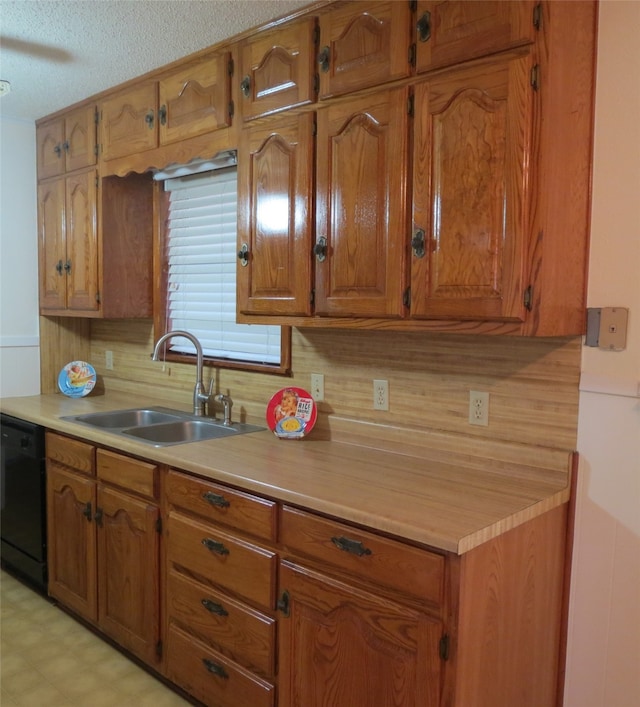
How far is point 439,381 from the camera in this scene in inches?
82.4

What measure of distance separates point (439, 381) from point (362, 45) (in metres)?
1.08

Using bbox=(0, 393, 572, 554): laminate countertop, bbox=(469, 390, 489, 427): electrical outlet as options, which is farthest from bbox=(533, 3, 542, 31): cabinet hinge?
bbox=(0, 393, 572, 554): laminate countertop

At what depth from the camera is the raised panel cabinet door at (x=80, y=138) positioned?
3039 mm

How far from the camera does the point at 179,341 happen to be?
3.20 metres

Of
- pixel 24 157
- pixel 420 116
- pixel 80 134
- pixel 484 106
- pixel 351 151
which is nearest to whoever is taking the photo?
pixel 484 106

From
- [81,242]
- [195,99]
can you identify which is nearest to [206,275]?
[81,242]

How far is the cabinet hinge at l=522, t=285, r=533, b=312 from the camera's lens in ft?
5.15

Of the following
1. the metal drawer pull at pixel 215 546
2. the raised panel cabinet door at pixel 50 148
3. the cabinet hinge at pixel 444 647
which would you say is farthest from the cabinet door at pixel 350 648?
the raised panel cabinet door at pixel 50 148

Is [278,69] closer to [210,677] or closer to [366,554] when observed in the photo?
[366,554]

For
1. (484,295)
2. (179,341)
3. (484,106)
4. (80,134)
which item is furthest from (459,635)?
(80,134)

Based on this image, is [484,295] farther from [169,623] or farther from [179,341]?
[179,341]

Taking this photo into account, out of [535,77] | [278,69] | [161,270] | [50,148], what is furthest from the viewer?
[50,148]

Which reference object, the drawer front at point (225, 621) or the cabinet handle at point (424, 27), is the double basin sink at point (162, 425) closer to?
the drawer front at point (225, 621)

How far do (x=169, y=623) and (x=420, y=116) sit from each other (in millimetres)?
1868
